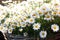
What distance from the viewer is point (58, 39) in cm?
105

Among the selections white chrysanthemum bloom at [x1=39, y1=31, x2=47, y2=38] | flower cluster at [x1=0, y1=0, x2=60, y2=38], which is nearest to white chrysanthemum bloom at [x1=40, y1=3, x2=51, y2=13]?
flower cluster at [x1=0, y1=0, x2=60, y2=38]

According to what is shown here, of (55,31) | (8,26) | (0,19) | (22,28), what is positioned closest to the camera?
(55,31)

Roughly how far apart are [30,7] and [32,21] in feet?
0.55

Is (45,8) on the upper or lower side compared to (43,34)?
upper

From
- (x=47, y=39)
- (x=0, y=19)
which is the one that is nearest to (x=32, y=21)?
(x=47, y=39)

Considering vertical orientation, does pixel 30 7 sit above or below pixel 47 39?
above

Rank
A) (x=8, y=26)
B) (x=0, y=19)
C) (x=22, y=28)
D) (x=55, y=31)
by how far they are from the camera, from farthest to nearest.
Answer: (x=0, y=19) → (x=8, y=26) → (x=22, y=28) → (x=55, y=31)

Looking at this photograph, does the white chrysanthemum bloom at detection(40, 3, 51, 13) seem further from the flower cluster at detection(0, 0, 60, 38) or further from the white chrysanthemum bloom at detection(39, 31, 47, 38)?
the white chrysanthemum bloom at detection(39, 31, 47, 38)

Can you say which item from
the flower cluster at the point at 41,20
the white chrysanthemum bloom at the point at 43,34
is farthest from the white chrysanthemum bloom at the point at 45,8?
the white chrysanthemum bloom at the point at 43,34

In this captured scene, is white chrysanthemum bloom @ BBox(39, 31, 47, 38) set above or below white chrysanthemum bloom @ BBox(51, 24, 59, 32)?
below

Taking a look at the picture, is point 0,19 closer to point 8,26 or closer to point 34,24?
point 8,26

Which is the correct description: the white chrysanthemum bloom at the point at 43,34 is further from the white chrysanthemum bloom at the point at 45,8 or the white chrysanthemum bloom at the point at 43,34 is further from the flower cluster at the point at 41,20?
the white chrysanthemum bloom at the point at 45,8

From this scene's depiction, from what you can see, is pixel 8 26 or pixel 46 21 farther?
pixel 8 26

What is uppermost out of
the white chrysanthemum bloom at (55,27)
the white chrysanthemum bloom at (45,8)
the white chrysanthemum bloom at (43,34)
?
the white chrysanthemum bloom at (45,8)
